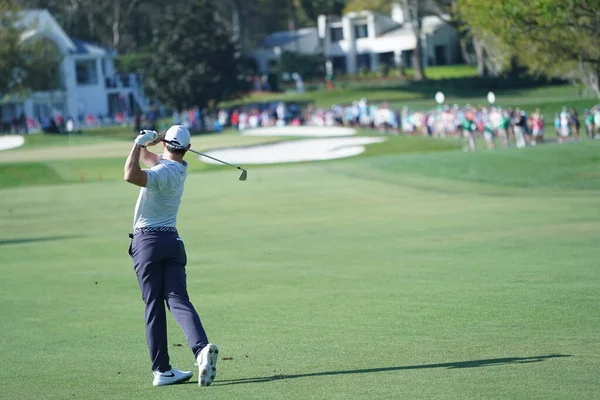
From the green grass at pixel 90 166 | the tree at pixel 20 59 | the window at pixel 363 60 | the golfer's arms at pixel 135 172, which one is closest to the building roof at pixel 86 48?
the tree at pixel 20 59

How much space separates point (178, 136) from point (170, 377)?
2015mm

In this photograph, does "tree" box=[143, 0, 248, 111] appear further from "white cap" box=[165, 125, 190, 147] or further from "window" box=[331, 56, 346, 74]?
"white cap" box=[165, 125, 190, 147]

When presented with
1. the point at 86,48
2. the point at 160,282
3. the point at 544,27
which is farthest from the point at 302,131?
the point at 160,282

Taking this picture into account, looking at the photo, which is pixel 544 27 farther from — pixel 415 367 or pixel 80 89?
pixel 80 89

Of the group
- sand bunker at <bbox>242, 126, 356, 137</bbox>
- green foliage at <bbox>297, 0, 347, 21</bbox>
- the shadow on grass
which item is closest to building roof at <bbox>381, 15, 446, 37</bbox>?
green foliage at <bbox>297, 0, 347, 21</bbox>

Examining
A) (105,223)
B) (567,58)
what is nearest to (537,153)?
(567,58)

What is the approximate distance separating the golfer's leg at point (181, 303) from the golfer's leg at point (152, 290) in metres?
0.08

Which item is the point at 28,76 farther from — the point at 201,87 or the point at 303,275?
the point at 303,275

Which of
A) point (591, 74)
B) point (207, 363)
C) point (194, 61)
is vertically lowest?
point (207, 363)

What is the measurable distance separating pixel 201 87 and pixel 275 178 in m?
52.2

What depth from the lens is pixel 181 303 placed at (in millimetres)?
9102

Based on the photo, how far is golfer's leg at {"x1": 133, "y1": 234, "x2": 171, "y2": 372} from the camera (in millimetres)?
9125

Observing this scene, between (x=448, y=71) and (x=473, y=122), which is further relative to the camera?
(x=448, y=71)

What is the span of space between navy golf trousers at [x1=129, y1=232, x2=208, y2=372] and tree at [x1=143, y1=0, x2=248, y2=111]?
3158 inches
